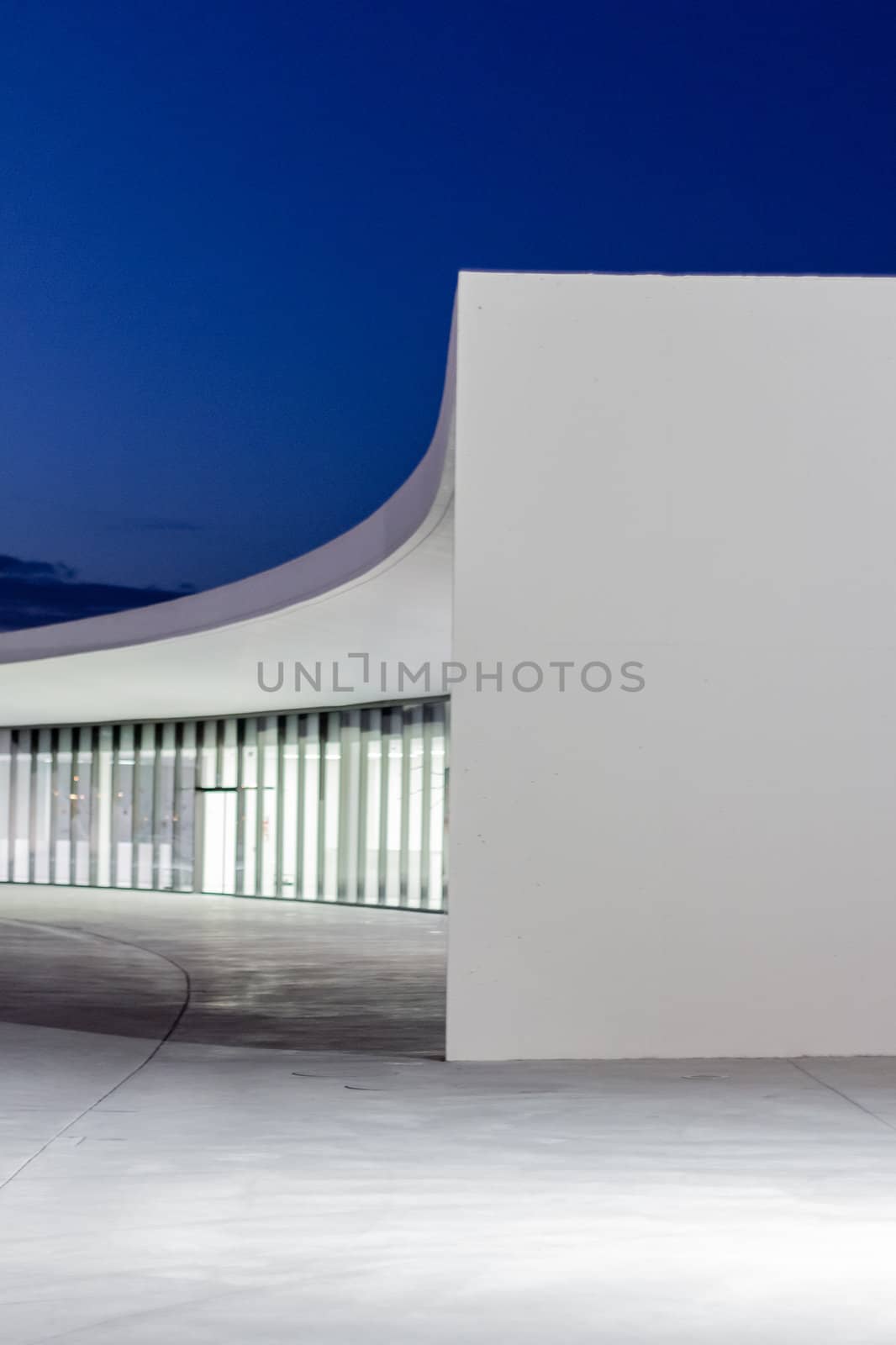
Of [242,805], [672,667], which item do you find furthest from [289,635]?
[242,805]

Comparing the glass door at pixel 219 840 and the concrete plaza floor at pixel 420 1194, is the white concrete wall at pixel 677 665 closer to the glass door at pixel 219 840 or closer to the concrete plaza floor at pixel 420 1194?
the concrete plaza floor at pixel 420 1194

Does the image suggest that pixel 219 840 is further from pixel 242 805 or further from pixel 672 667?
pixel 672 667

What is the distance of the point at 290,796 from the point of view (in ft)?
109

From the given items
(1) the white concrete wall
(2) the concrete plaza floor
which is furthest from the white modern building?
(2) the concrete plaza floor

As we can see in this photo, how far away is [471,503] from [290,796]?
23940 mm

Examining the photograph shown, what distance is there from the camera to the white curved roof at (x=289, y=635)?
45.7ft

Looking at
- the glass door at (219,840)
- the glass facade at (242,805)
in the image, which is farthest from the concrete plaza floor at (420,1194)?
the glass door at (219,840)

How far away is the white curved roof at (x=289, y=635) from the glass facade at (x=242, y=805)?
1058mm

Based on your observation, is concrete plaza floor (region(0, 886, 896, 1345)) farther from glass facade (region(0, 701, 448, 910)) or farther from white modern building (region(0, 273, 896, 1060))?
glass facade (region(0, 701, 448, 910))

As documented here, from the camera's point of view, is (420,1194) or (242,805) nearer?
(420,1194)

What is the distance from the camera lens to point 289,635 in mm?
20562

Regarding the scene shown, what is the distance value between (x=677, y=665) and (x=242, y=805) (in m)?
25.8

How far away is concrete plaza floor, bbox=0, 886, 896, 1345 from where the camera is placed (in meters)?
4.47

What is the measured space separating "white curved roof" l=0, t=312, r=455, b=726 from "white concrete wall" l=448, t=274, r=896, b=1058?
0.98 m
